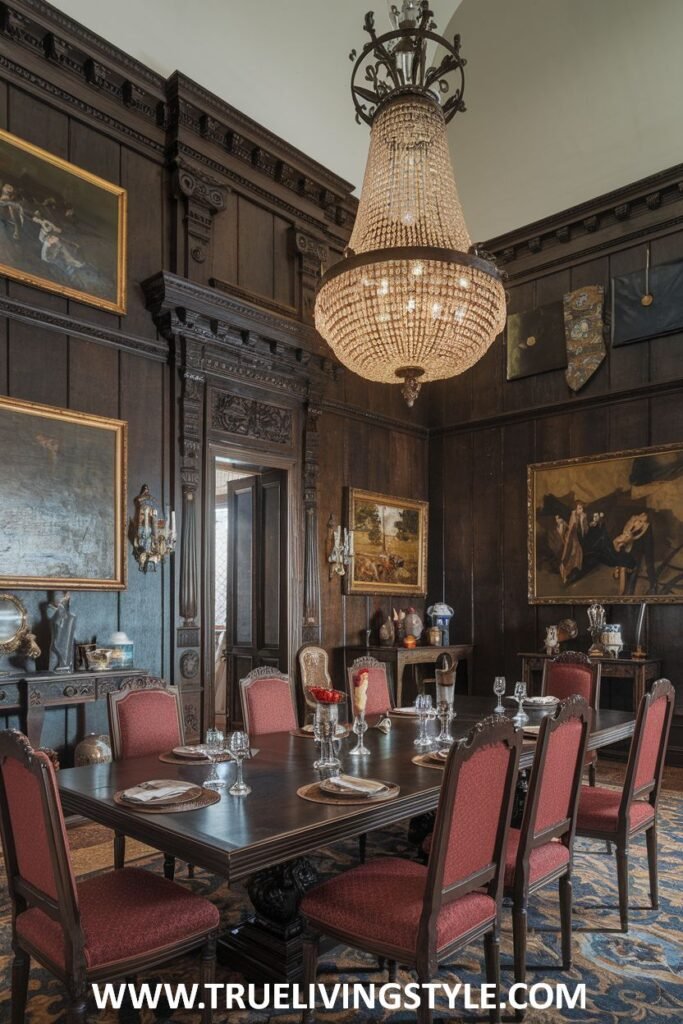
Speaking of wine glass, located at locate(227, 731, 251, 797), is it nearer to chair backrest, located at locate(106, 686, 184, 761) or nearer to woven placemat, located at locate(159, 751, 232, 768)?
woven placemat, located at locate(159, 751, 232, 768)

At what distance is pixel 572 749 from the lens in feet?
10.2

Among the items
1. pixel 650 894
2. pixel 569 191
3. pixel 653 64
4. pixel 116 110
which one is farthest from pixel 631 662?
pixel 116 110

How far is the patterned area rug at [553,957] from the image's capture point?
8.91ft

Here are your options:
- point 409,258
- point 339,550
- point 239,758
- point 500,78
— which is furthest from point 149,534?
point 500,78

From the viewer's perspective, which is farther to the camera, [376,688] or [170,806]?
[376,688]

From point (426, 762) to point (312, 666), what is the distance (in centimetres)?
388

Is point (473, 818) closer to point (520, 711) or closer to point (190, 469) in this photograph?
point (520, 711)

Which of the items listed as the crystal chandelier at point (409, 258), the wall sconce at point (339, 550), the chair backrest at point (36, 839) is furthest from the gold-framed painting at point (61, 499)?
the chair backrest at point (36, 839)

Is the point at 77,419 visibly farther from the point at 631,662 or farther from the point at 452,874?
the point at 631,662

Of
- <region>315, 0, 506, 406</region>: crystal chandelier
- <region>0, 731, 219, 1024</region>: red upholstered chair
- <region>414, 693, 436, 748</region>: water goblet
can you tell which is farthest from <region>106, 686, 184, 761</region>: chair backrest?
<region>315, 0, 506, 406</region>: crystal chandelier

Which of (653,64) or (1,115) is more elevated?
(653,64)

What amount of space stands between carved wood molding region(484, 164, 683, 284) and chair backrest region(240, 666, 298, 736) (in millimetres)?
5636

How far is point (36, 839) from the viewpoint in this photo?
2336mm

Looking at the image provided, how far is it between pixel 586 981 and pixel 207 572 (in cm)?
409
